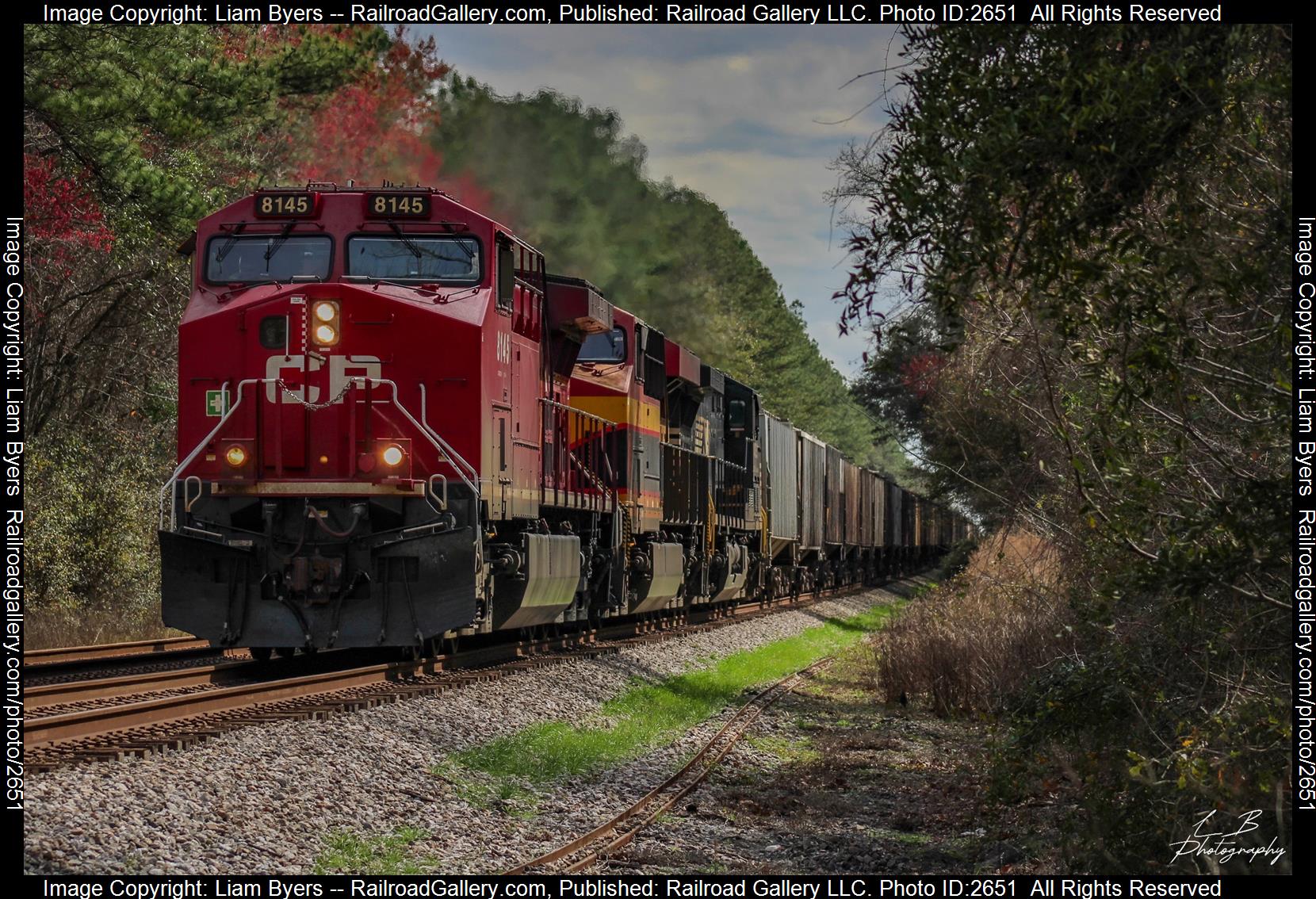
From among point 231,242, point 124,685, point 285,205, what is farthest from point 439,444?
point 124,685

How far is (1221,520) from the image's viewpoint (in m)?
5.80

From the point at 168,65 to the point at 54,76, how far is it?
1.69 m

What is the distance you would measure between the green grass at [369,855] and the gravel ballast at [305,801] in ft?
0.21

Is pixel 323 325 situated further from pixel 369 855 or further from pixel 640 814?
pixel 369 855

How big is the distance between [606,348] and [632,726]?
20.8 ft

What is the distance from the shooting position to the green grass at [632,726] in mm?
9789

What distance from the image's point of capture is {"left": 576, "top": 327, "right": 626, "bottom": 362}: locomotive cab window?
17.3 m

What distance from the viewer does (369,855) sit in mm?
6895

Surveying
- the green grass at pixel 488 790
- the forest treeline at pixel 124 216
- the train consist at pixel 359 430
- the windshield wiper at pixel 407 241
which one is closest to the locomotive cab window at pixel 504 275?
the train consist at pixel 359 430

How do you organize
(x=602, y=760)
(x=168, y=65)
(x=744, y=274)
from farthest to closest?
(x=744, y=274) → (x=168, y=65) → (x=602, y=760)

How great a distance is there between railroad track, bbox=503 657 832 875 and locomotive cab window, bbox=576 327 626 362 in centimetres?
526

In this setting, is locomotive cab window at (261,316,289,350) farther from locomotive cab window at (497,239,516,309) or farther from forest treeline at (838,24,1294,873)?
forest treeline at (838,24,1294,873)

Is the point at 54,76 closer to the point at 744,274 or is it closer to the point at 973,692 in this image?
the point at 973,692
